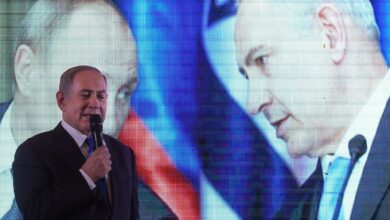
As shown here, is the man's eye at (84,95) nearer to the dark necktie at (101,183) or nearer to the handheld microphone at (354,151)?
the dark necktie at (101,183)

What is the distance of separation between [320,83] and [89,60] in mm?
1708

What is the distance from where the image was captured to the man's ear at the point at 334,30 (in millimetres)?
5594

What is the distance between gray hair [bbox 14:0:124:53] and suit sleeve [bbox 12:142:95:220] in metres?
2.78

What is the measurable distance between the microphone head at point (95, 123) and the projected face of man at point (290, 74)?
2811 millimetres

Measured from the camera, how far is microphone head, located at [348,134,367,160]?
5.59 m

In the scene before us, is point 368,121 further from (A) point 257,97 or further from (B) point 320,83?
(A) point 257,97

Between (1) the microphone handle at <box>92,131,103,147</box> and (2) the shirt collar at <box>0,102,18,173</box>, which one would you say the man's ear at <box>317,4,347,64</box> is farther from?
(1) the microphone handle at <box>92,131,103,147</box>

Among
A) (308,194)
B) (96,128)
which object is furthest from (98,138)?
(308,194)

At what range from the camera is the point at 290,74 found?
559 cm

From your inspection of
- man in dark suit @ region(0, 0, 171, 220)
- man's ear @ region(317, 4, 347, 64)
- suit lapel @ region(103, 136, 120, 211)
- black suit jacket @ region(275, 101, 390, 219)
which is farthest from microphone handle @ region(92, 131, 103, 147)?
man's ear @ region(317, 4, 347, 64)

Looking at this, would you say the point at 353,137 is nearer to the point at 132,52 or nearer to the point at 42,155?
the point at 132,52

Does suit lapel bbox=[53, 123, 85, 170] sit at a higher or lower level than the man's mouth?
higher

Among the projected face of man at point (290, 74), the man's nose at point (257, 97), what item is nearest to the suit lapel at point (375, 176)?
the projected face of man at point (290, 74)

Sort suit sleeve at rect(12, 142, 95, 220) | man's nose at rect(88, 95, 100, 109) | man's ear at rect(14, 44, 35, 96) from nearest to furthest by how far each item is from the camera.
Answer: suit sleeve at rect(12, 142, 95, 220)
man's nose at rect(88, 95, 100, 109)
man's ear at rect(14, 44, 35, 96)
